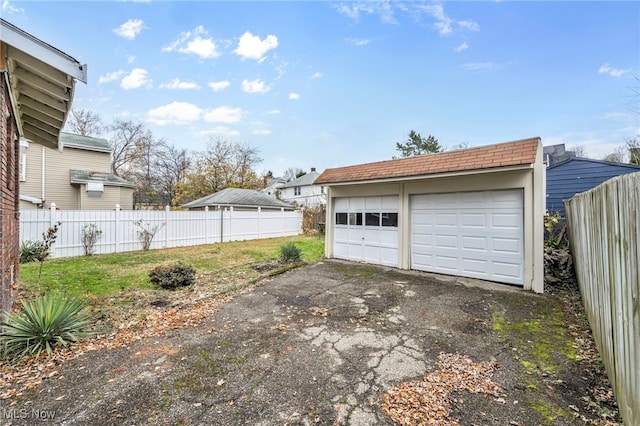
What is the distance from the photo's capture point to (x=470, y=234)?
717 cm

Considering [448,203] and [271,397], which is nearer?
[271,397]

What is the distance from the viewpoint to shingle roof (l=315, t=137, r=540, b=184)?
6.21m

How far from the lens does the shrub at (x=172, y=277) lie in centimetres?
641

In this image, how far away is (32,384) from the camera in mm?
2887

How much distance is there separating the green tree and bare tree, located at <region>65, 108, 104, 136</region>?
2996 centimetres

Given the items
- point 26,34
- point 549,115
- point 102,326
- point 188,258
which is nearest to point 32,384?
point 102,326

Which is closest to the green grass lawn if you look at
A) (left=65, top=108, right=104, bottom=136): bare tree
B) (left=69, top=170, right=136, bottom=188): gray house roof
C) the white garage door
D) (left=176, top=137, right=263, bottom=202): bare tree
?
the white garage door

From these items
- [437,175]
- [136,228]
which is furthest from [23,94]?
[437,175]

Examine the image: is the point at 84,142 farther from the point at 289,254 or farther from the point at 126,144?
the point at 289,254

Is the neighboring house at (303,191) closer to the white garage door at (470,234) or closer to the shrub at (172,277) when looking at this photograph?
the white garage door at (470,234)

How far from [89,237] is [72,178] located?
7.68 m

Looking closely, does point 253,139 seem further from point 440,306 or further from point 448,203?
point 440,306

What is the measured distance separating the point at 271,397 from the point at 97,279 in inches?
258

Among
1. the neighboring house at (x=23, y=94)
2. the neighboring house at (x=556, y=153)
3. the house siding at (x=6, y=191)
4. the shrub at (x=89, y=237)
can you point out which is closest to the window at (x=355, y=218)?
the neighboring house at (x=23, y=94)
